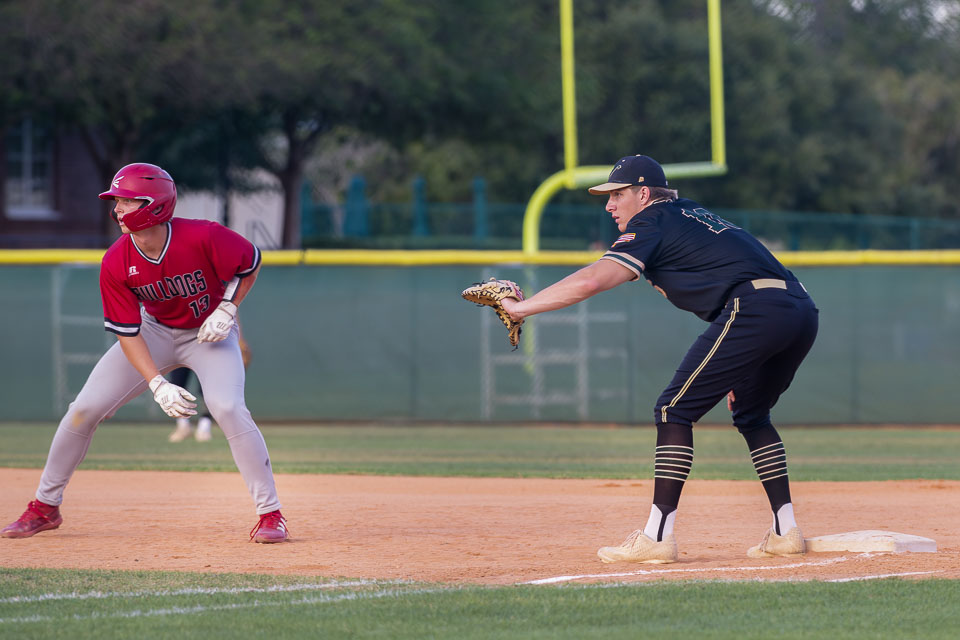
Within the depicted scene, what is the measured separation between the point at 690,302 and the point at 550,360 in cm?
889

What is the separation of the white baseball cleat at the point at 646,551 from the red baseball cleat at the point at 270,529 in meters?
1.60

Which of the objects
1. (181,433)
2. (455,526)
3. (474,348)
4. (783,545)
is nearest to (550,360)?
(474,348)

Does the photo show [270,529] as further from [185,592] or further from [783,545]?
[783,545]

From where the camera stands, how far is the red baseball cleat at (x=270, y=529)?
6207 millimetres

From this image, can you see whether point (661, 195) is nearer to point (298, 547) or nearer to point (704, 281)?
point (704, 281)

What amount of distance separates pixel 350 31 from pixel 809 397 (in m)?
15.3

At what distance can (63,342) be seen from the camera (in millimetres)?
14484

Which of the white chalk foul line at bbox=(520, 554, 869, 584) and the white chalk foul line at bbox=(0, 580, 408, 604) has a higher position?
the white chalk foul line at bbox=(0, 580, 408, 604)

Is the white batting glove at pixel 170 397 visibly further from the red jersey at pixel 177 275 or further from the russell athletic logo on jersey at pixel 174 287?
the russell athletic logo on jersey at pixel 174 287

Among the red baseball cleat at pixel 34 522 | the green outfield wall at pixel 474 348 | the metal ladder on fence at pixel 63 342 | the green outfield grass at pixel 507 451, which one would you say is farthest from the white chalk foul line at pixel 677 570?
the metal ladder on fence at pixel 63 342

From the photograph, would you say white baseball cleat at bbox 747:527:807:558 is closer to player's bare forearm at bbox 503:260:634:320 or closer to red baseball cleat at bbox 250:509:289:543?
player's bare forearm at bbox 503:260:634:320

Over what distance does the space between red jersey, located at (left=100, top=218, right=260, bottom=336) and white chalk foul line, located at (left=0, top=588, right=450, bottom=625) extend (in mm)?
1699

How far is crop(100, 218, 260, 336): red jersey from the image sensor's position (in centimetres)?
602

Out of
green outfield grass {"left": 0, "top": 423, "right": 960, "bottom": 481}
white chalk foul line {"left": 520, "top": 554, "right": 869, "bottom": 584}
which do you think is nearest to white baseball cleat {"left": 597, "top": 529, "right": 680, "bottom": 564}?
white chalk foul line {"left": 520, "top": 554, "right": 869, "bottom": 584}
